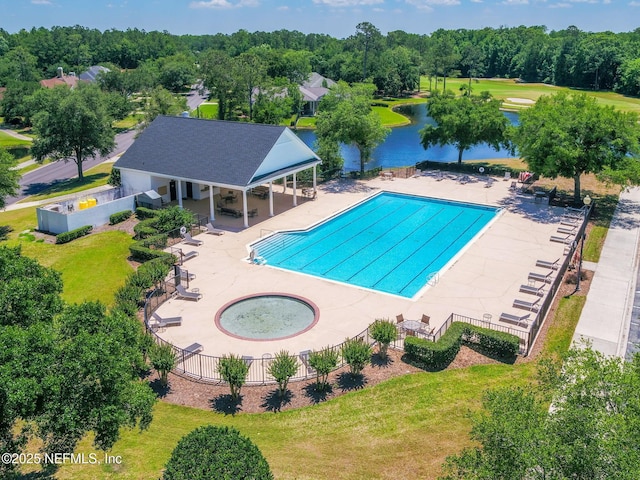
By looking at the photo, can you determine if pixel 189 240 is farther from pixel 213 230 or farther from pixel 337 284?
pixel 337 284

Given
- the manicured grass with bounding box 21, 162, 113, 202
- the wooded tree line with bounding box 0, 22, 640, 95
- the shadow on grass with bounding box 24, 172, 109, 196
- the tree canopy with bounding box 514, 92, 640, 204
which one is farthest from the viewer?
the wooded tree line with bounding box 0, 22, 640, 95

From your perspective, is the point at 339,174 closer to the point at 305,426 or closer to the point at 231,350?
the point at 231,350

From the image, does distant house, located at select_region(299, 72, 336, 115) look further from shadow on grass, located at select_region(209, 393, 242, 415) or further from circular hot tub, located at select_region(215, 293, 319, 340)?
shadow on grass, located at select_region(209, 393, 242, 415)

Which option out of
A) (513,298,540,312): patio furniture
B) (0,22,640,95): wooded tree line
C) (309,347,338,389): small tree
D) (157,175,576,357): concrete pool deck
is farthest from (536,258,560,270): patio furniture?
(0,22,640,95): wooded tree line

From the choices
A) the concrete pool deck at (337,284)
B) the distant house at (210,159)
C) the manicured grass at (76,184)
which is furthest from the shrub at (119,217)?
the manicured grass at (76,184)

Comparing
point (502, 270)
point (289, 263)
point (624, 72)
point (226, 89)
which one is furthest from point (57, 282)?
point (624, 72)
